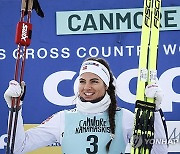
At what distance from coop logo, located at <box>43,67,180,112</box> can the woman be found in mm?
631

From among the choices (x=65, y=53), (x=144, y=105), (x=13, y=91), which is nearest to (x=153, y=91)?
(x=144, y=105)

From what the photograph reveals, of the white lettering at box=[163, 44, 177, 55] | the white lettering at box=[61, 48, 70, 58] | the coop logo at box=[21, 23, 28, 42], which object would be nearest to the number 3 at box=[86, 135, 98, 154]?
the coop logo at box=[21, 23, 28, 42]

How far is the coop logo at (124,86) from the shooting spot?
10.2 feet

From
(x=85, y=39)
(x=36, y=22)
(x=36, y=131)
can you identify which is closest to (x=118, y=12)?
(x=85, y=39)

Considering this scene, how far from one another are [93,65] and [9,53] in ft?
3.01

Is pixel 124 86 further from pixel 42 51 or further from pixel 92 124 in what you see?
pixel 92 124

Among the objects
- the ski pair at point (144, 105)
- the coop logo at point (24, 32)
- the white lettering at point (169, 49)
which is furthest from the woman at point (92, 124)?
the white lettering at point (169, 49)

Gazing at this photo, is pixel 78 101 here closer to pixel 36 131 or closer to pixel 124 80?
pixel 36 131

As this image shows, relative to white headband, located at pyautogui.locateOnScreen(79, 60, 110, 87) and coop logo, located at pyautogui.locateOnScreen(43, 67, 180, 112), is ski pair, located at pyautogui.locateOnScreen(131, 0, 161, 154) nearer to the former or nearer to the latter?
white headband, located at pyautogui.locateOnScreen(79, 60, 110, 87)

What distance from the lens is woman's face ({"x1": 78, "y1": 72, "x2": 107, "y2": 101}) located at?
2.41 meters

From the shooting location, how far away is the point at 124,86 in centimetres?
315

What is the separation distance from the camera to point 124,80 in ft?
10.3

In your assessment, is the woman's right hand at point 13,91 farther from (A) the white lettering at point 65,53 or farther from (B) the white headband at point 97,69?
(A) the white lettering at point 65,53

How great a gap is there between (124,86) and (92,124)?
0.79 metres
